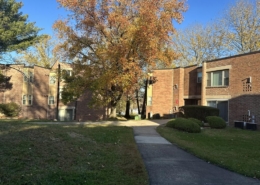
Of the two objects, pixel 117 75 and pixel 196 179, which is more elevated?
pixel 117 75

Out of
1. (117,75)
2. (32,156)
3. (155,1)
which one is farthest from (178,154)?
(155,1)

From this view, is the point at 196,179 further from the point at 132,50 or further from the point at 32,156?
the point at 132,50

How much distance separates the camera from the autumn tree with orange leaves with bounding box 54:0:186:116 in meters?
18.5

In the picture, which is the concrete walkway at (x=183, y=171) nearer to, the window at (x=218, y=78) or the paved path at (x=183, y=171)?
the paved path at (x=183, y=171)

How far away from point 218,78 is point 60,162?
62.5 feet

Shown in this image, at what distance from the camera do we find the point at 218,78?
22.5m

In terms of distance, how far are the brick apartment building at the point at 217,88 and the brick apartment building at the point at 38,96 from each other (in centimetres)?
982

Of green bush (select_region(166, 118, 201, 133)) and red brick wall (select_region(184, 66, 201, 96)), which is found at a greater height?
red brick wall (select_region(184, 66, 201, 96))

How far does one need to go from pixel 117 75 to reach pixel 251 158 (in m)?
12.3

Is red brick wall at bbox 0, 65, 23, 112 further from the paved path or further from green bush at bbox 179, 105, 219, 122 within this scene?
the paved path

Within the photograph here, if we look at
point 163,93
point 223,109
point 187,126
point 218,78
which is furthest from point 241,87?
point 163,93

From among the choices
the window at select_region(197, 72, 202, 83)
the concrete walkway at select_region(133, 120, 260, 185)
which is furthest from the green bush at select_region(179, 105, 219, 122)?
the concrete walkway at select_region(133, 120, 260, 185)

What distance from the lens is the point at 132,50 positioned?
63.9ft

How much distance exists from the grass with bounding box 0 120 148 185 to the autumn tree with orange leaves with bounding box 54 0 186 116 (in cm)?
1108
